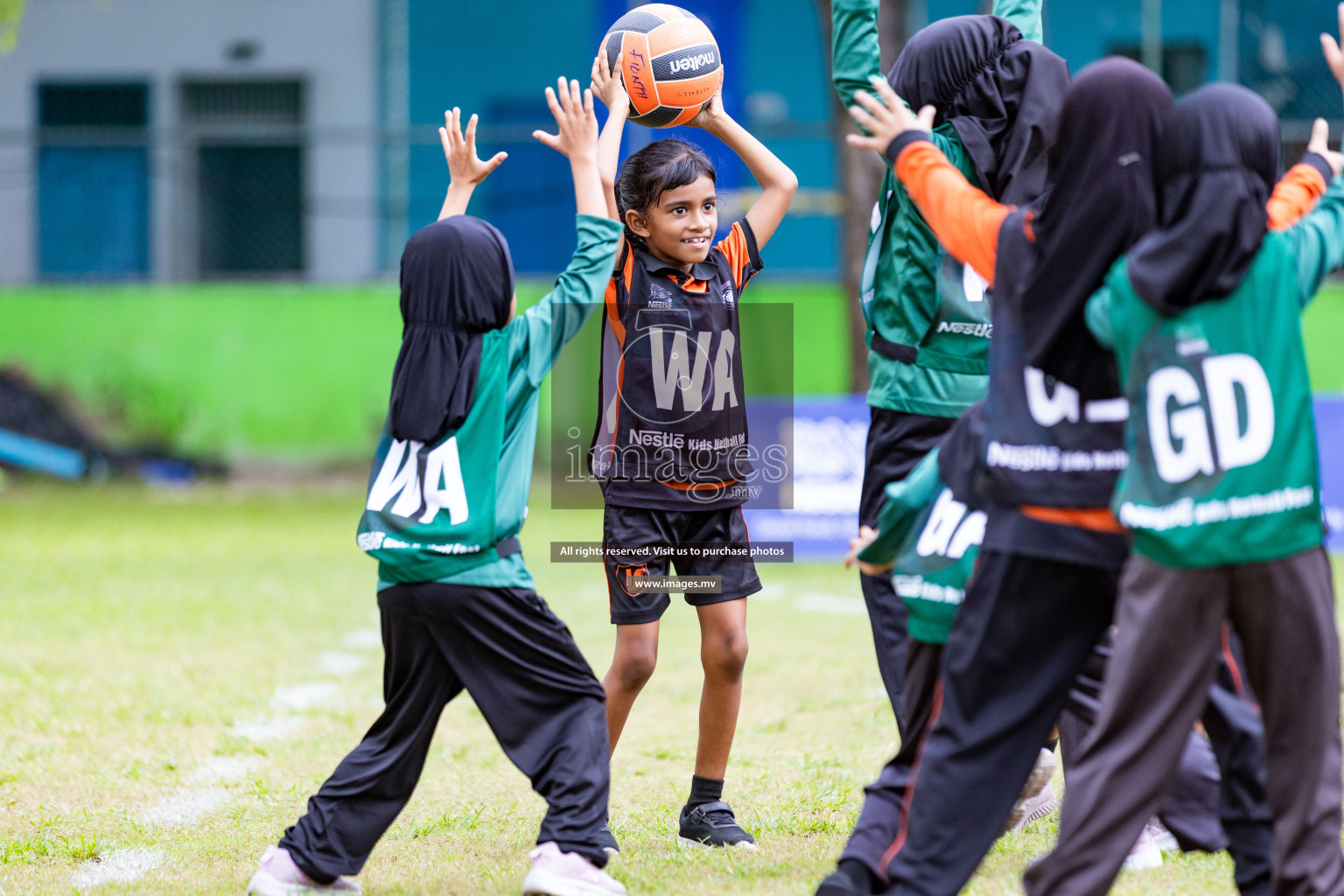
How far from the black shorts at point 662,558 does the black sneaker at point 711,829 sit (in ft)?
1.86

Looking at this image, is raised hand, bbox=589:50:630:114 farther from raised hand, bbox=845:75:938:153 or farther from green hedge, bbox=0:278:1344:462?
green hedge, bbox=0:278:1344:462

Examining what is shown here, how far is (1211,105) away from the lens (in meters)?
2.77

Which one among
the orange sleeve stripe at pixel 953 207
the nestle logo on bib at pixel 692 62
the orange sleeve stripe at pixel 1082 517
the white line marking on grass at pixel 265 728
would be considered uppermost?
the nestle logo on bib at pixel 692 62

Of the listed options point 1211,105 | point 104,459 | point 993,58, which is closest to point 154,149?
point 104,459

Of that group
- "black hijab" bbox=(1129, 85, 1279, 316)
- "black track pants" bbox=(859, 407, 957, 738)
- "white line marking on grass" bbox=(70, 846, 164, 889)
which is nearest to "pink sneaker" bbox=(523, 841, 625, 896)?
"black track pants" bbox=(859, 407, 957, 738)

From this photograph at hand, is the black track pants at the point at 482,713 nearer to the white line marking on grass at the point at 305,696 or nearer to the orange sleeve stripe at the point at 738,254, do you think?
the orange sleeve stripe at the point at 738,254

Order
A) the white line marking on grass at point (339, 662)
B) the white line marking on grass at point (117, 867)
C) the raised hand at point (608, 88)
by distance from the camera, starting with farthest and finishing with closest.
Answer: the white line marking on grass at point (339, 662) → the raised hand at point (608, 88) → the white line marking on grass at point (117, 867)

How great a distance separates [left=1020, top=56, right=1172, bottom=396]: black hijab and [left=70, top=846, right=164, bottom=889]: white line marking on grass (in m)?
2.71

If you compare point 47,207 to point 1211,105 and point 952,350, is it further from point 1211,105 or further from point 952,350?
point 1211,105

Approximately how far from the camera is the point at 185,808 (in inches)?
182

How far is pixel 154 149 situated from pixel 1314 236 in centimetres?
1569

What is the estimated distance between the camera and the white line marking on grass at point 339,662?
7.16 m

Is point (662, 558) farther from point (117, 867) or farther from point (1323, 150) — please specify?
point (1323, 150)

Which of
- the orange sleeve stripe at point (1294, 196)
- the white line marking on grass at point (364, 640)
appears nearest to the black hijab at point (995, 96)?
the orange sleeve stripe at point (1294, 196)
